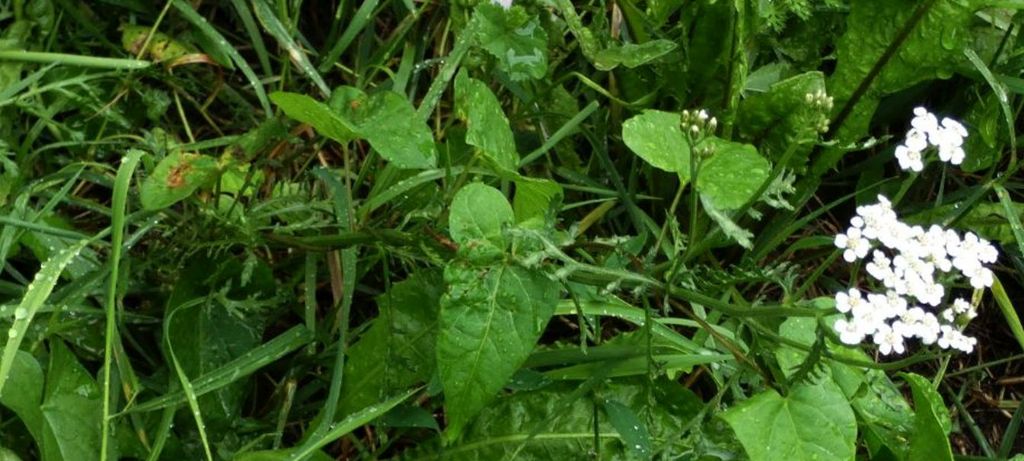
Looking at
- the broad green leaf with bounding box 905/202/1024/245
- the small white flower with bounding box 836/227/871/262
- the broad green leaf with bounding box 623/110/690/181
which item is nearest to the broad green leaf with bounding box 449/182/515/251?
the broad green leaf with bounding box 623/110/690/181

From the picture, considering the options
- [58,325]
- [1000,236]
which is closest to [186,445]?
[58,325]

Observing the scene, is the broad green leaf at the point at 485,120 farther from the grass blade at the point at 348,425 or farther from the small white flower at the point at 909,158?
the small white flower at the point at 909,158

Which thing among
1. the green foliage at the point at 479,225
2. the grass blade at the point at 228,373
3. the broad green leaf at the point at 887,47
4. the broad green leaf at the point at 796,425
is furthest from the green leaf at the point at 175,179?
the broad green leaf at the point at 887,47

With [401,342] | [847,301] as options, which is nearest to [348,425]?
[401,342]

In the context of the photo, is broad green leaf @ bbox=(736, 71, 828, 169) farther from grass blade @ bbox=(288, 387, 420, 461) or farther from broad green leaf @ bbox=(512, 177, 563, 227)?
grass blade @ bbox=(288, 387, 420, 461)

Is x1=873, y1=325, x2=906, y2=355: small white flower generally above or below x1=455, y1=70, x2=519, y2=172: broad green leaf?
below

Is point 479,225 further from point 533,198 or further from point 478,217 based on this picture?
point 533,198
